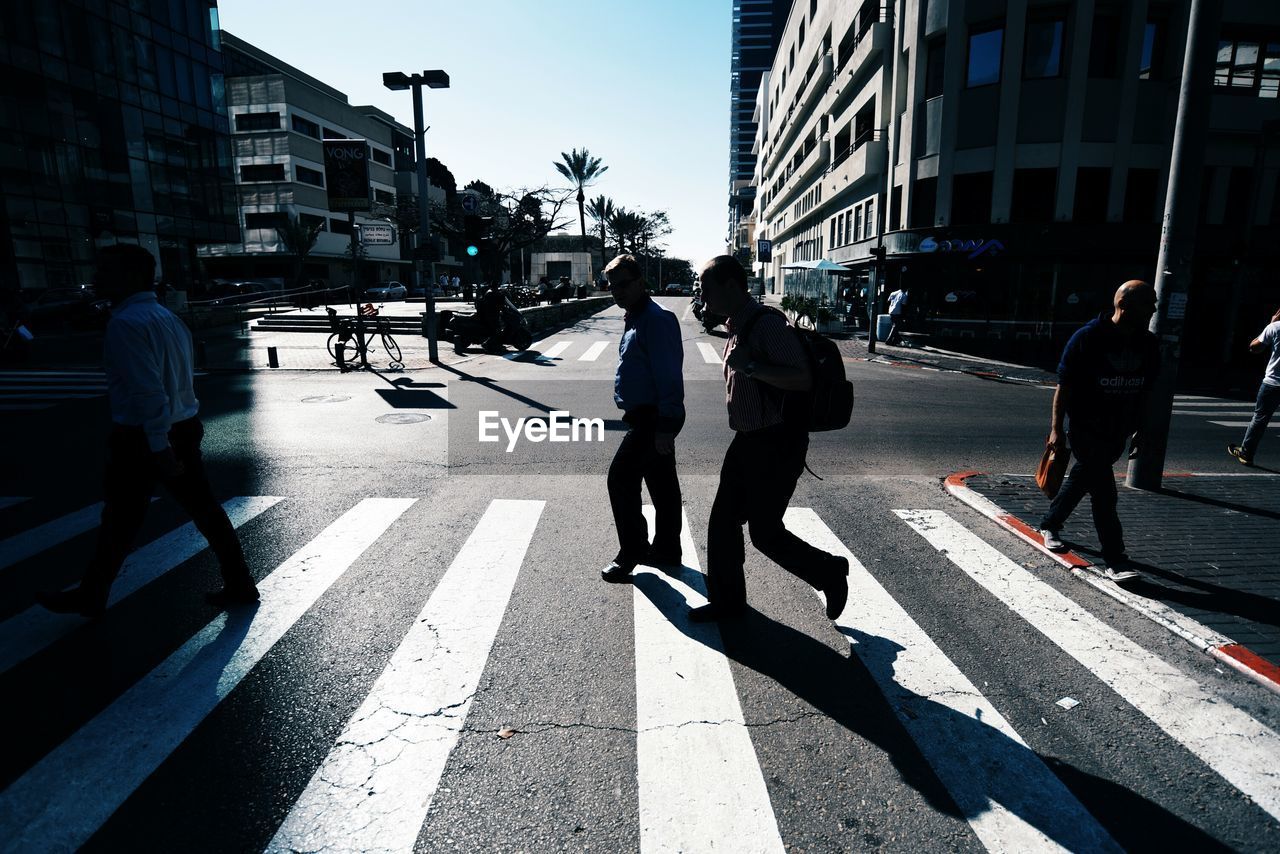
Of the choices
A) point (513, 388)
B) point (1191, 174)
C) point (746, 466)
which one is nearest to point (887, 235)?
point (513, 388)

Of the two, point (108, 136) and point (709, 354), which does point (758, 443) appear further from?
point (108, 136)

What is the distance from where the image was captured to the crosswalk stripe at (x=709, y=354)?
18250 mm

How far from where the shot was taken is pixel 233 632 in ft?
12.8

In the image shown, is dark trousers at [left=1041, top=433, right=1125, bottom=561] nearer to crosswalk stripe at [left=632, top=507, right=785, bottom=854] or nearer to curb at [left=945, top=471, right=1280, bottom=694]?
curb at [left=945, top=471, right=1280, bottom=694]

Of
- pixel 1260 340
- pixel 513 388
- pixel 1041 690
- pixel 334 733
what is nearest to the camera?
pixel 334 733

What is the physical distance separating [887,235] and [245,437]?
2442 centimetres

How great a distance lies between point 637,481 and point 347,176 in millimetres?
18376

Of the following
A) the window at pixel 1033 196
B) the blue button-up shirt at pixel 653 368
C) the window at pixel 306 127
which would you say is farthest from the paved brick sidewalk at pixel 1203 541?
the window at pixel 306 127

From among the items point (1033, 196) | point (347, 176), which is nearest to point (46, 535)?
point (347, 176)

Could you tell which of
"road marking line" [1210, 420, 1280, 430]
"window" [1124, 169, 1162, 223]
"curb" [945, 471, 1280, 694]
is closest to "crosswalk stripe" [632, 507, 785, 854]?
"curb" [945, 471, 1280, 694]

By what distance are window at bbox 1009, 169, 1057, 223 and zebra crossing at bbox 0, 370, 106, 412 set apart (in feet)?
86.1

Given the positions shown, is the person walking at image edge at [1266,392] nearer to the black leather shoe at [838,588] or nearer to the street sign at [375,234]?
the black leather shoe at [838,588]

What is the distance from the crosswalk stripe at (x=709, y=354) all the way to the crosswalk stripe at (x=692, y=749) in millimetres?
14334

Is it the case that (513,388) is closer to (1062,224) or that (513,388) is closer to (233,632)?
(233,632)
